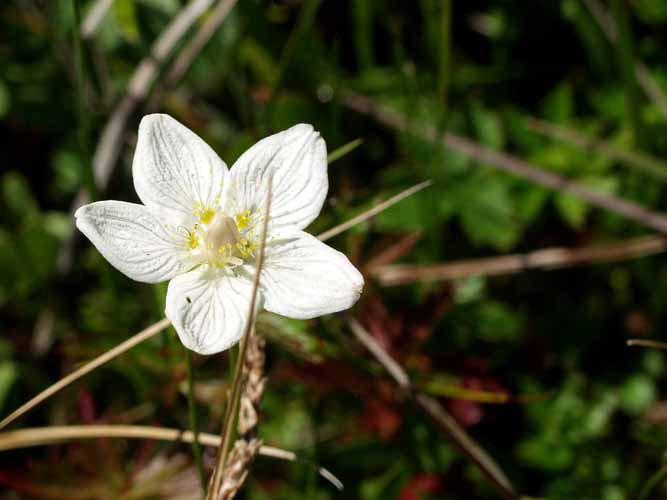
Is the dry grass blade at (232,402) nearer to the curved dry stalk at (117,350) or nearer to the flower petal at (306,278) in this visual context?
the flower petal at (306,278)

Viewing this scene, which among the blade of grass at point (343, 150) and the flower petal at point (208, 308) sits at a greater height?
the blade of grass at point (343, 150)

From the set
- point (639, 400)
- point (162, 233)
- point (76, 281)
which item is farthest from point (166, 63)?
point (639, 400)

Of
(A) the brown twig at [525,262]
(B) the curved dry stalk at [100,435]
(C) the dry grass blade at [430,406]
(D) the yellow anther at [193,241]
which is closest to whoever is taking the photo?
(D) the yellow anther at [193,241]

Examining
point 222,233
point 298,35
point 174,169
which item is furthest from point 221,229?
point 298,35

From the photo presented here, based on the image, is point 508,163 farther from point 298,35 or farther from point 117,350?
point 117,350

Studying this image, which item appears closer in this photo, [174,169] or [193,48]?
[174,169]

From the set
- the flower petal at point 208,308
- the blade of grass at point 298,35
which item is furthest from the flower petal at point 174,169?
the blade of grass at point 298,35

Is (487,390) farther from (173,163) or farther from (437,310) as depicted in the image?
(173,163)

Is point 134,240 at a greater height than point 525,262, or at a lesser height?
greater
